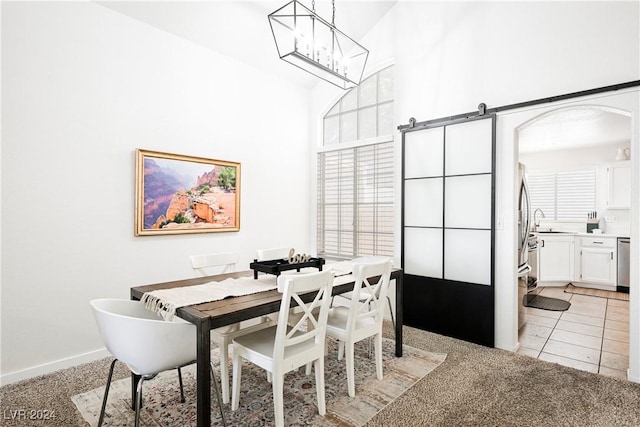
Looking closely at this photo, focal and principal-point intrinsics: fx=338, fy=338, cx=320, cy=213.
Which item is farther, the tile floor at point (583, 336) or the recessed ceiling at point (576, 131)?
the recessed ceiling at point (576, 131)

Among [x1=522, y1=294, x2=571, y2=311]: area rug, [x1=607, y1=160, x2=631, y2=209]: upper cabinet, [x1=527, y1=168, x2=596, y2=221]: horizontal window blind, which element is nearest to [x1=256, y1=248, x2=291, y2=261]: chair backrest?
[x1=522, y1=294, x2=571, y2=311]: area rug

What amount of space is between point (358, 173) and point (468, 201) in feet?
4.99

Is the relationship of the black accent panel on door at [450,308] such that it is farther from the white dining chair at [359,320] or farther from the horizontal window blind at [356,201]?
the white dining chair at [359,320]

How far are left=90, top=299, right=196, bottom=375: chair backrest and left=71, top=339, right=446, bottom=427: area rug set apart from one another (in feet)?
1.90

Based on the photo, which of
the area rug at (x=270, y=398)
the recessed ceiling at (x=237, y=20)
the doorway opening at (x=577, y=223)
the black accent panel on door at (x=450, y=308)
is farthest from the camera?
the doorway opening at (x=577, y=223)

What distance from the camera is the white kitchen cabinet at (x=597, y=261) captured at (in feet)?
17.5

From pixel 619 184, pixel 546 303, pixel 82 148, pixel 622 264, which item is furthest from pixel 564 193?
pixel 82 148

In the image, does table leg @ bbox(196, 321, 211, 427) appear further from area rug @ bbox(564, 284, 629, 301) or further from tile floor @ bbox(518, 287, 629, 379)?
area rug @ bbox(564, 284, 629, 301)

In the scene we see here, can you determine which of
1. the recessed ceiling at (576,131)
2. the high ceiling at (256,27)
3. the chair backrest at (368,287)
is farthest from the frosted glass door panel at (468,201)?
the chair backrest at (368,287)

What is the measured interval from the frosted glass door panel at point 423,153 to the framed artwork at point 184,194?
1985 millimetres

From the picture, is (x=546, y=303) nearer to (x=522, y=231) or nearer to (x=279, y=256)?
(x=522, y=231)

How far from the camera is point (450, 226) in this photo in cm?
354

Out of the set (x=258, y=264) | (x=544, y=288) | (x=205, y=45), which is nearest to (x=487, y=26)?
(x=205, y=45)

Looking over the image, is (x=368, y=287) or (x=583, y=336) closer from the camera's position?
(x=368, y=287)
